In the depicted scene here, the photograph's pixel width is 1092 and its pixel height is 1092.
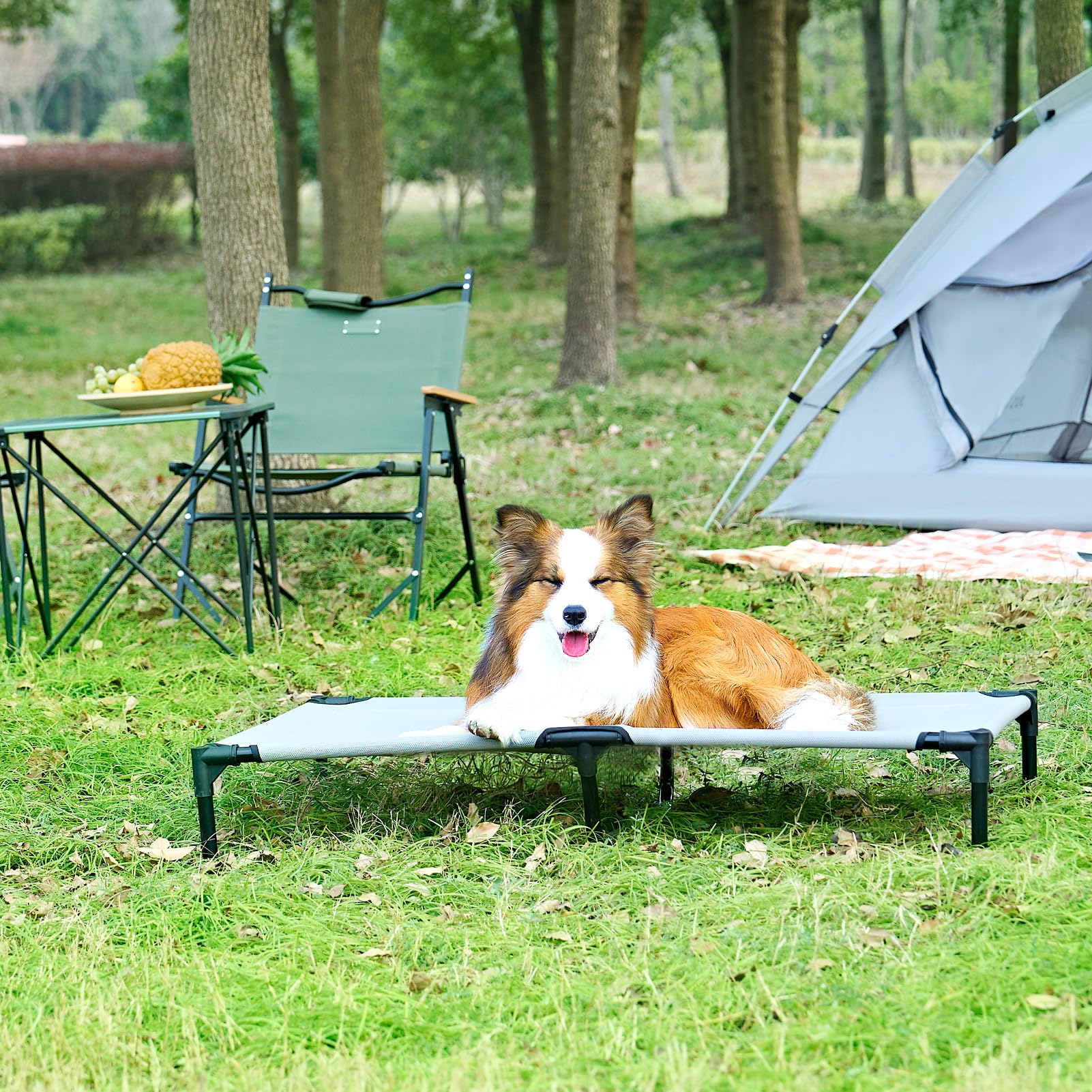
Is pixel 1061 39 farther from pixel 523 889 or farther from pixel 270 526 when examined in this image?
pixel 523 889

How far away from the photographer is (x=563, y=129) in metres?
15.2

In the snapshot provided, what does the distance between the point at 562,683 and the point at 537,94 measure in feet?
52.9

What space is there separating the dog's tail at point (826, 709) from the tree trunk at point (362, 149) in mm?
9042

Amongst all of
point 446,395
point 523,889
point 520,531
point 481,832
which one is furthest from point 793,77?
point 523,889

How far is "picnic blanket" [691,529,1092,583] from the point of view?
5211 millimetres

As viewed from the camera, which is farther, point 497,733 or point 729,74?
point 729,74

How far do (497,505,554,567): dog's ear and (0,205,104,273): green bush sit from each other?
2077cm

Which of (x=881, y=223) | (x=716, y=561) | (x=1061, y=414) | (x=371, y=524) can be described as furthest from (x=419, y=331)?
(x=881, y=223)

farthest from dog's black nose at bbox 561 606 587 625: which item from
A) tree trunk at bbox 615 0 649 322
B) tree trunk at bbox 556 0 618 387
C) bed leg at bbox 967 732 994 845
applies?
tree trunk at bbox 615 0 649 322

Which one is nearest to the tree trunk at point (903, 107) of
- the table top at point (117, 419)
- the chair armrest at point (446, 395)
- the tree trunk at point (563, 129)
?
the tree trunk at point (563, 129)

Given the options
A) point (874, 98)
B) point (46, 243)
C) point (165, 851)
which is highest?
point (874, 98)

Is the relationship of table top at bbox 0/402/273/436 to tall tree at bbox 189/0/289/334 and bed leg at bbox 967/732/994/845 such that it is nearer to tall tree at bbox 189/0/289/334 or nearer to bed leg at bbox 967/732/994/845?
tall tree at bbox 189/0/289/334

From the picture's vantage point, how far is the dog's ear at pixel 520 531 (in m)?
2.99

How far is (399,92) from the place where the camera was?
84.9 ft
